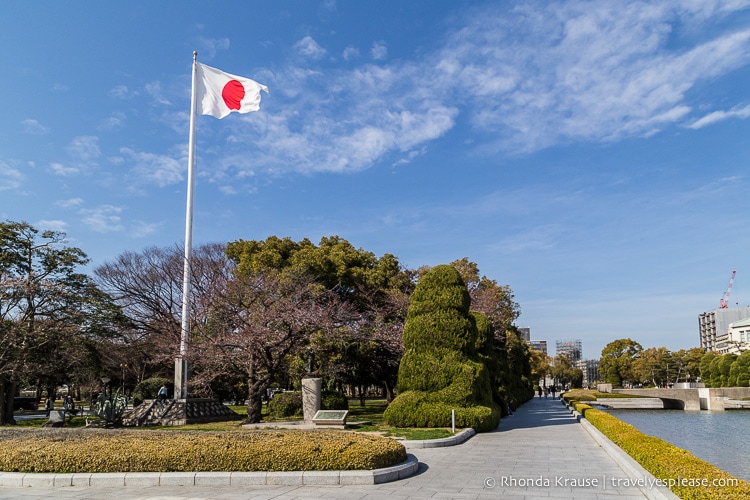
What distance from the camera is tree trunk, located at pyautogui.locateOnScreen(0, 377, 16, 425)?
23.7 metres

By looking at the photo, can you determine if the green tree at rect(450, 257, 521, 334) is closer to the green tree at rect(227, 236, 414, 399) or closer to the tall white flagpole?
the green tree at rect(227, 236, 414, 399)

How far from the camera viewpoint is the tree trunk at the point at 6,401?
77.7ft

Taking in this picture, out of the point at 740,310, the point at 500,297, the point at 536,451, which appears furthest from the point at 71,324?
the point at 740,310

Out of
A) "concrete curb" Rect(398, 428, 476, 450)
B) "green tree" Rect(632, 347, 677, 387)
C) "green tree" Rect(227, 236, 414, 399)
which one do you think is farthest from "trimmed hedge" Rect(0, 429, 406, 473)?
"green tree" Rect(632, 347, 677, 387)

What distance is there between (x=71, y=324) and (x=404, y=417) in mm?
16512

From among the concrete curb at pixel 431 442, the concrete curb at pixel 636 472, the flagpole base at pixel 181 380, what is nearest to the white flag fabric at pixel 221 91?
the flagpole base at pixel 181 380

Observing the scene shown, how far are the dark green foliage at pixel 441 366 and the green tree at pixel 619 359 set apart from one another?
74.7m

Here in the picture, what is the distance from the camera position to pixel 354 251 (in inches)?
1238

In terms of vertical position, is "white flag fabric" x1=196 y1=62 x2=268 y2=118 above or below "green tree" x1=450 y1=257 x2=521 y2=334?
above

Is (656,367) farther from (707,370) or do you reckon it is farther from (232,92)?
(232,92)

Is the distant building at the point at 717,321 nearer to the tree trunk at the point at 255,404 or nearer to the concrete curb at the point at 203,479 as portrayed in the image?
the tree trunk at the point at 255,404

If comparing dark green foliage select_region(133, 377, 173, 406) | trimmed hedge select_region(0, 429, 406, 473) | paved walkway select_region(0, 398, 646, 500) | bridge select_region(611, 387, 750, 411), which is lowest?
bridge select_region(611, 387, 750, 411)

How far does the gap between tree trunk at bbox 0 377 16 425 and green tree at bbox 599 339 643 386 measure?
8160 centimetres

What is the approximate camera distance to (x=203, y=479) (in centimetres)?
886
